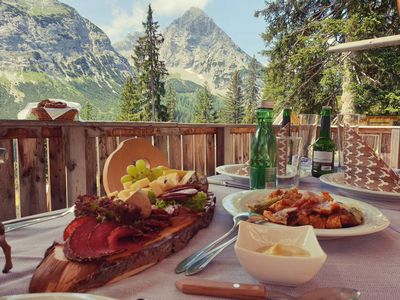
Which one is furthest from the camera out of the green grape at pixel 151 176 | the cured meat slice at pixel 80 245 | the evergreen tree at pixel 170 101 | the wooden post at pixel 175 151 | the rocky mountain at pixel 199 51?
the rocky mountain at pixel 199 51

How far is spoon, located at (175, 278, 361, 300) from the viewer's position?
433mm

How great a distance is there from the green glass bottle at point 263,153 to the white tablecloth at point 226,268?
0.36 metres

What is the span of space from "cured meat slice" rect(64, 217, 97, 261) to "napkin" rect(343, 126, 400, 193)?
0.90 metres

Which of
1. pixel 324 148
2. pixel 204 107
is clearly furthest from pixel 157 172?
pixel 204 107

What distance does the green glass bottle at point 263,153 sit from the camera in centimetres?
109

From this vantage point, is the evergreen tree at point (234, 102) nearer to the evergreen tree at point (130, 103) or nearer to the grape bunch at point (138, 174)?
the evergreen tree at point (130, 103)

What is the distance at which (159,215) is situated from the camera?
626 millimetres

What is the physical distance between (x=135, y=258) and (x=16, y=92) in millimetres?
47610

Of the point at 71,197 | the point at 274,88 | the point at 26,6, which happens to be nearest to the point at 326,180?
the point at 71,197

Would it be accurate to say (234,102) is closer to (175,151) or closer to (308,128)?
(175,151)

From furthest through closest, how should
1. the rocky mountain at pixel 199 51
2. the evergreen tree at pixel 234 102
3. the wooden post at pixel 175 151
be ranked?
the rocky mountain at pixel 199 51 < the evergreen tree at pixel 234 102 < the wooden post at pixel 175 151

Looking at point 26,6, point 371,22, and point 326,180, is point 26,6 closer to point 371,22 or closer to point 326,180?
point 371,22

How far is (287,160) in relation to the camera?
1.31 m

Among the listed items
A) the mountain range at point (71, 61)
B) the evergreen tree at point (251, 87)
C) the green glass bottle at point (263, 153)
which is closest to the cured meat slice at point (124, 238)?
the green glass bottle at point (263, 153)
